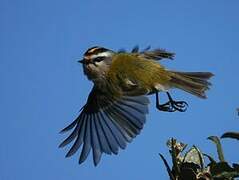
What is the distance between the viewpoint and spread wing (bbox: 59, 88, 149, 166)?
348cm

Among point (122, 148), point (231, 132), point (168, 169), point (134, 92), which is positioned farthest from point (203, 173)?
point (134, 92)

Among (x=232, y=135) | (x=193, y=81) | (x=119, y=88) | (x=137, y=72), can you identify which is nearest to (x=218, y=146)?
(x=232, y=135)

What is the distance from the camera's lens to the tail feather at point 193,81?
442 centimetres

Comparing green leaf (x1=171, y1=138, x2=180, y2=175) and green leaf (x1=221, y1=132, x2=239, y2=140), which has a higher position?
green leaf (x1=221, y1=132, x2=239, y2=140)

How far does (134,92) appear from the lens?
12.7 ft

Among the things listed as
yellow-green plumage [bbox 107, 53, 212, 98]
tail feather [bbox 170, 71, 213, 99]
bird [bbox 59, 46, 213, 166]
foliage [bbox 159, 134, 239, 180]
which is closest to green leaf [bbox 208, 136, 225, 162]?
foliage [bbox 159, 134, 239, 180]

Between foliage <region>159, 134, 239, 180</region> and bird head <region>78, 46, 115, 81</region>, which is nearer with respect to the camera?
foliage <region>159, 134, 239, 180</region>

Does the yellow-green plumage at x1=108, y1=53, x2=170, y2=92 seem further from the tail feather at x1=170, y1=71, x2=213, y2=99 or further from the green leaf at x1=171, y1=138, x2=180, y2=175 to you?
the green leaf at x1=171, y1=138, x2=180, y2=175

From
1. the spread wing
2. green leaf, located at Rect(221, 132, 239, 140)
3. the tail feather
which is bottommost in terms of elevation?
green leaf, located at Rect(221, 132, 239, 140)

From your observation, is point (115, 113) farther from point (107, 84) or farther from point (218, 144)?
point (218, 144)

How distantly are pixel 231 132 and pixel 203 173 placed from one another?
25 centimetres

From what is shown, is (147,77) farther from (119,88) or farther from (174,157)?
(174,157)

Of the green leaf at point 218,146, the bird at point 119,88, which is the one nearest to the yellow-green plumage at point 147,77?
the bird at point 119,88

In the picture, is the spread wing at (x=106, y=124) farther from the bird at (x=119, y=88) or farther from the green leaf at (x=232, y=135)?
the green leaf at (x=232, y=135)
